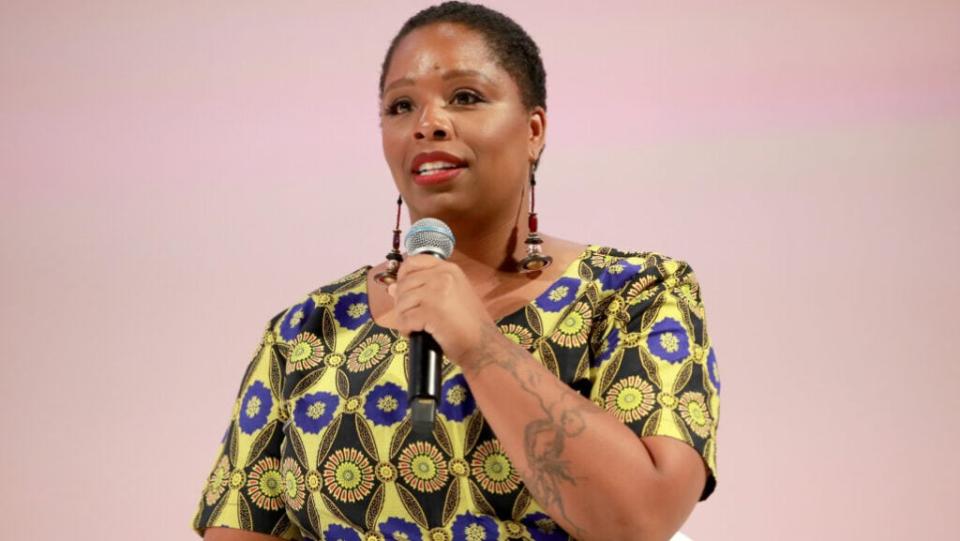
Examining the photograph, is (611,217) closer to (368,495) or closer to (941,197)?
(941,197)

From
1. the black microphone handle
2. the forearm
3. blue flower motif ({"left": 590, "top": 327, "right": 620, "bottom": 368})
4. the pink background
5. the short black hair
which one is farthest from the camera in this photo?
the pink background

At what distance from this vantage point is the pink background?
2.74m

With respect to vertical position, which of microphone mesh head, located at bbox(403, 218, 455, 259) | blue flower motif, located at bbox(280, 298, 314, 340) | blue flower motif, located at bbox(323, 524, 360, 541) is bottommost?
blue flower motif, located at bbox(323, 524, 360, 541)

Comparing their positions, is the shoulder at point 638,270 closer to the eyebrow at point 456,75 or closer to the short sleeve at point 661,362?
the short sleeve at point 661,362

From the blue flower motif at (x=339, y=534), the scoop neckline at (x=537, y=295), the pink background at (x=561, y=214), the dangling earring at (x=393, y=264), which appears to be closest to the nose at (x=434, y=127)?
the dangling earring at (x=393, y=264)

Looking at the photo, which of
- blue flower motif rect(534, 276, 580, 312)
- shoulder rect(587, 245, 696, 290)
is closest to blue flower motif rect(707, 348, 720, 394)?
shoulder rect(587, 245, 696, 290)

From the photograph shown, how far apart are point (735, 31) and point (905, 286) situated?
73cm

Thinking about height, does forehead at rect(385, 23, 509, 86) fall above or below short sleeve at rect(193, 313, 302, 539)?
above

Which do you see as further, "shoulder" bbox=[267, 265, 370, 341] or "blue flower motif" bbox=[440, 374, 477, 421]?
"shoulder" bbox=[267, 265, 370, 341]

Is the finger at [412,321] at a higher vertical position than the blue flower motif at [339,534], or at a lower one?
higher

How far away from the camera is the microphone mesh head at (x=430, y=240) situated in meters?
1.59

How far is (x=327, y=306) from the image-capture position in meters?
2.02

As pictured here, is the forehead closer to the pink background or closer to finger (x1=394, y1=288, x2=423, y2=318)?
finger (x1=394, y1=288, x2=423, y2=318)

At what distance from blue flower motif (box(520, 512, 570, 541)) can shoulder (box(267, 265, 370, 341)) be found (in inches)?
19.4
